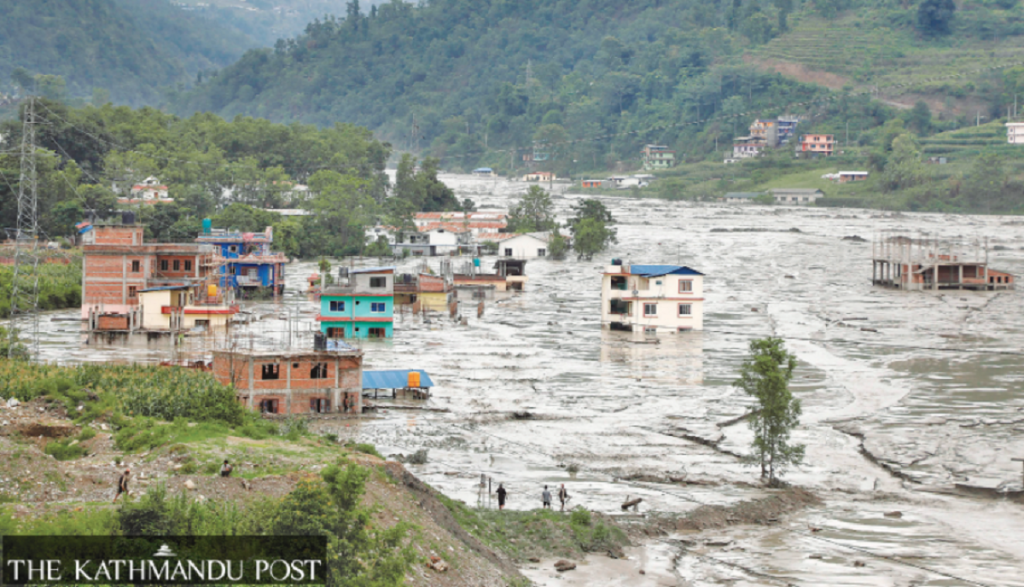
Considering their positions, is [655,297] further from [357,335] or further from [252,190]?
[252,190]

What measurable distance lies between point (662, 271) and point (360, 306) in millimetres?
10410

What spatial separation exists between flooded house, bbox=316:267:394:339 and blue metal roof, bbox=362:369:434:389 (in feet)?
29.3

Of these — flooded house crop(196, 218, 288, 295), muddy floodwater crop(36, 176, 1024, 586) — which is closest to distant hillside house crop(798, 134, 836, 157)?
muddy floodwater crop(36, 176, 1024, 586)

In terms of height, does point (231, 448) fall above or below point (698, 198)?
below

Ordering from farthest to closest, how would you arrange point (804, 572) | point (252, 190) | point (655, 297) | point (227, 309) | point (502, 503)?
point (252, 190) < point (655, 297) < point (227, 309) < point (502, 503) < point (804, 572)

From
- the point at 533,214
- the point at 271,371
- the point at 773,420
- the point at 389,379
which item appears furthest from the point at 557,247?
the point at 773,420

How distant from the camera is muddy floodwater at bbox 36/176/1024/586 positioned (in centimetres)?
1769

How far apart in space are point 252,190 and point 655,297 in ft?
147

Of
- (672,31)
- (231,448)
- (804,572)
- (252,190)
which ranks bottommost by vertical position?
(804,572)

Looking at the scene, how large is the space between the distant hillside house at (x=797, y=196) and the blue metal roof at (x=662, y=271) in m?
69.2

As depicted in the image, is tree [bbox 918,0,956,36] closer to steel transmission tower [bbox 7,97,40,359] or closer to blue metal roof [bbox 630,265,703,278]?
blue metal roof [bbox 630,265,703,278]

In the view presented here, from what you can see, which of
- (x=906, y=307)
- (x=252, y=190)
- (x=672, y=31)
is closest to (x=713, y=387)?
(x=906, y=307)

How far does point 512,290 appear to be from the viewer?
54375 mm

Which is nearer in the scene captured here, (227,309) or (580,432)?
(580,432)
